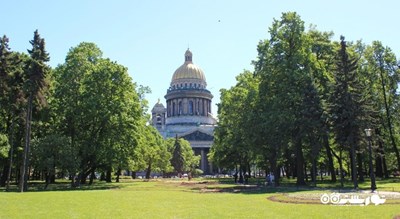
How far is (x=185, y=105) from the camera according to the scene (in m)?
132

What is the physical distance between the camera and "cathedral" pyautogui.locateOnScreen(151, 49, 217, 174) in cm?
12900

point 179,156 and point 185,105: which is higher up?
point 185,105

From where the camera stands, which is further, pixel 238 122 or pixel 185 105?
pixel 185 105

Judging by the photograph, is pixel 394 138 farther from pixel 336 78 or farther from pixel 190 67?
pixel 190 67

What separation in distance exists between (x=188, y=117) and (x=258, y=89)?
92.2 m

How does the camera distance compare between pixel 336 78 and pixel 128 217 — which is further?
pixel 336 78

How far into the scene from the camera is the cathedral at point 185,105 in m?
129

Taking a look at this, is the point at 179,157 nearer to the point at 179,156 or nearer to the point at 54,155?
the point at 179,156

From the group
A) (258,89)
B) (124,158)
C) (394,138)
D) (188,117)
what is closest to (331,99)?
(258,89)

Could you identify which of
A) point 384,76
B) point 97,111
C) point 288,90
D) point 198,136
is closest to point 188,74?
point 198,136

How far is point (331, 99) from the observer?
3478 centimetres

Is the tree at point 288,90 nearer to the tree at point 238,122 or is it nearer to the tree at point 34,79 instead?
the tree at point 238,122

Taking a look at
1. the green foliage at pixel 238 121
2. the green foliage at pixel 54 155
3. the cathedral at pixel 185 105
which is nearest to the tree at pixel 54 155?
the green foliage at pixel 54 155

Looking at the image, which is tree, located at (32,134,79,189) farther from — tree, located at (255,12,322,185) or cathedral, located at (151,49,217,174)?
cathedral, located at (151,49,217,174)
